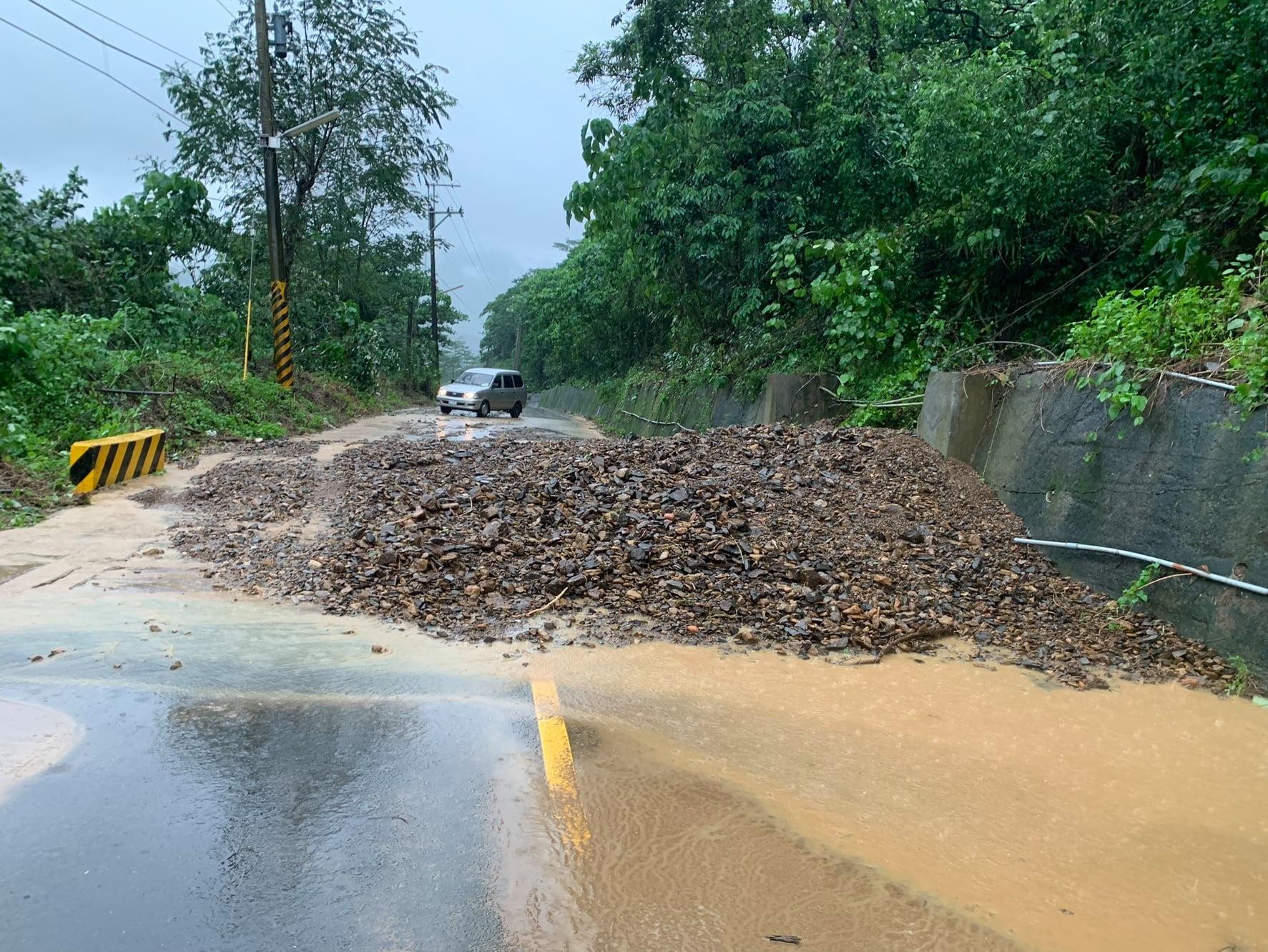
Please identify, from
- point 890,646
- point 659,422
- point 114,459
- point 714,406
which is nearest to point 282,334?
point 659,422

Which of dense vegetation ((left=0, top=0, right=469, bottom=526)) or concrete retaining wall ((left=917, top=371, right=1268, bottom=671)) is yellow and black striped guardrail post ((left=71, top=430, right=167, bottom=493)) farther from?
concrete retaining wall ((left=917, top=371, right=1268, bottom=671))

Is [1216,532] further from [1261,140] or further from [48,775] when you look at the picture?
[48,775]

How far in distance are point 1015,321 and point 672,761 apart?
27.5 feet

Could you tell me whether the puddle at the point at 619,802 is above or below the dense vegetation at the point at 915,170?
below

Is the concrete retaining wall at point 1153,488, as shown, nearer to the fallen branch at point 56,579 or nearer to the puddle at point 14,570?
the fallen branch at point 56,579

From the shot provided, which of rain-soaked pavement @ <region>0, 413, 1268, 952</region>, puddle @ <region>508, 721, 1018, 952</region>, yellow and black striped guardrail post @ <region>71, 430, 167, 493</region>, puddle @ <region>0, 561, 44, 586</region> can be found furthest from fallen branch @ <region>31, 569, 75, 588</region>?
puddle @ <region>508, 721, 1018, 952</region>

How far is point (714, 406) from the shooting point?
682 inches

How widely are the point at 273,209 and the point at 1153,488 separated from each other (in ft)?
62.2

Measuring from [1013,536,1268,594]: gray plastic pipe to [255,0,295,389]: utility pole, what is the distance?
1791 centimetres

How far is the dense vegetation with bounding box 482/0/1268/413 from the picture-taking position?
8.55m

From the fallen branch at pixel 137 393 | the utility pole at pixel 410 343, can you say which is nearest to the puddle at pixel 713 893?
the fallen branch at pixel 137 393

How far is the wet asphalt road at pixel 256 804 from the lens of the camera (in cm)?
258

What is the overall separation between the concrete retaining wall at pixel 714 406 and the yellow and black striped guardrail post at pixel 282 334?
30.4ft

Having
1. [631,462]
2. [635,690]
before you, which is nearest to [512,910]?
[635,690]
